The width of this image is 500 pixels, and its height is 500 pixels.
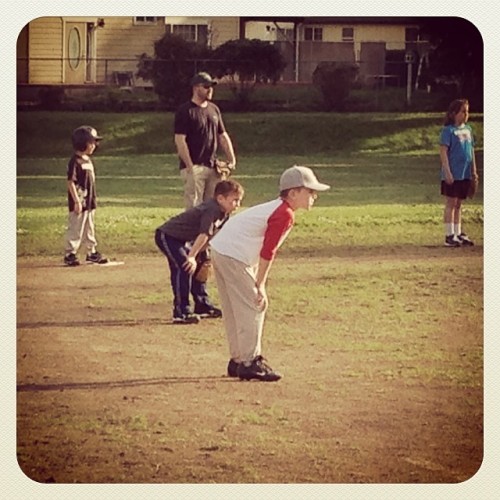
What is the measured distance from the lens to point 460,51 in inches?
316

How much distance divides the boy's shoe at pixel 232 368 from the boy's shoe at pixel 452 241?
85 centimetres

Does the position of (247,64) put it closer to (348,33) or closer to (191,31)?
(191,31)

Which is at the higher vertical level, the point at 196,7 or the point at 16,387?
the point at 196,7

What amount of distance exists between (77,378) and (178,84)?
1.10 meters

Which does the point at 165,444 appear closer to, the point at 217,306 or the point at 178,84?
the point at 217,306

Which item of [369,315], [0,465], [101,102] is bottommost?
[0,465]

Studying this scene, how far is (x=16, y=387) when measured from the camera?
806 centimetres

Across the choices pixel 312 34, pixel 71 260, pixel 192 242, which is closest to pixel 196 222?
pixel 192 242

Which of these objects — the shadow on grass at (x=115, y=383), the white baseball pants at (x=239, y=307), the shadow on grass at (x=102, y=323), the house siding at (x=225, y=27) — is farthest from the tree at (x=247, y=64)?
the shadow on grass at (x=115, y=383)

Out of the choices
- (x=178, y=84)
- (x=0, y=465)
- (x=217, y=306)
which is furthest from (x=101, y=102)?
(x=0, y=465)

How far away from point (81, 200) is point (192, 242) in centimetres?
42

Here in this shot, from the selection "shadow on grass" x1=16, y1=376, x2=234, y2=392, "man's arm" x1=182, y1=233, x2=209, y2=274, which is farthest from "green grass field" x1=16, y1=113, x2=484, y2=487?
"man's arm" x1=182, y1=233, x2=209, y2=274

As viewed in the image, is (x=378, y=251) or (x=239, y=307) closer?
(x=239, y=307)

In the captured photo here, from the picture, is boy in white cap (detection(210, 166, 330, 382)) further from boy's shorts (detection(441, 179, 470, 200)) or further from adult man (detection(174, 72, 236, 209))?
boy's shorts (detection(441, 179, 470, 200))
